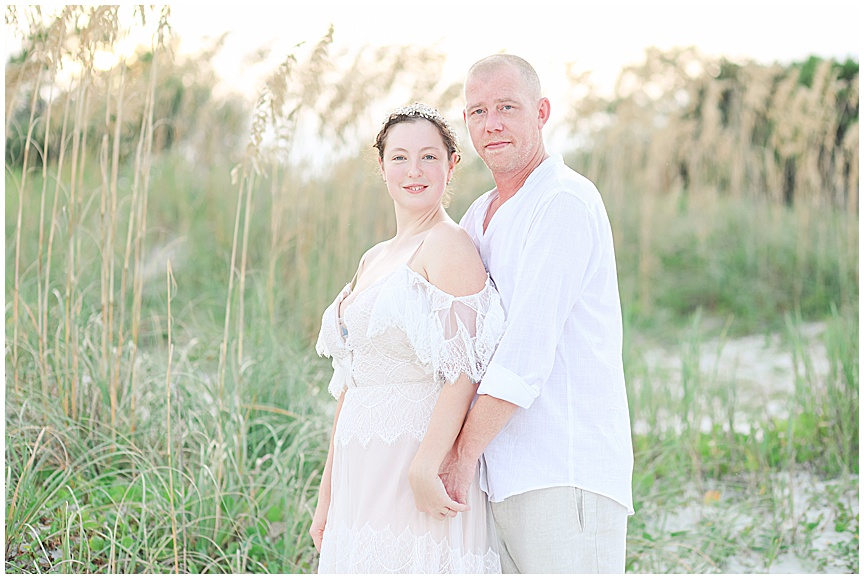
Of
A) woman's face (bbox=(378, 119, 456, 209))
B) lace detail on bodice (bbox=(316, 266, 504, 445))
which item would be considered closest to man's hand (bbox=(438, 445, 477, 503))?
lace detail on bodice (bbox=(316, 266, 504, 445))

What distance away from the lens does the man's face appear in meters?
2.15

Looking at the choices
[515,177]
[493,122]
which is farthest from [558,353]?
[493,122]

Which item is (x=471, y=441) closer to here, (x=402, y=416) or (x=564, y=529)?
(x=402, y=416)

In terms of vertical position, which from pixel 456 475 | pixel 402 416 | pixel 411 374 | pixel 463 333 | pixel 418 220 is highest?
pixel 418 220

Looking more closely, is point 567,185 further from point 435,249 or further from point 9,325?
point 9,325

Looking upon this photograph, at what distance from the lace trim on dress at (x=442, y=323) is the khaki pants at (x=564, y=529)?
338 mm

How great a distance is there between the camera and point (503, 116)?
2.15 meters

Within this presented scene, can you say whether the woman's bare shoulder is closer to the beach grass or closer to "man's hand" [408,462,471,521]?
"man's hand" [408,462,471,521]

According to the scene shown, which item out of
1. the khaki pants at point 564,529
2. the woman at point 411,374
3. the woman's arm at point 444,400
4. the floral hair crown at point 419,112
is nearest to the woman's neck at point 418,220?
the woman at point 411,374

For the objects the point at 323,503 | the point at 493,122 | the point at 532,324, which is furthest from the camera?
the point at 323,503

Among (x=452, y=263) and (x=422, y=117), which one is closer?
(x=452, y=263)

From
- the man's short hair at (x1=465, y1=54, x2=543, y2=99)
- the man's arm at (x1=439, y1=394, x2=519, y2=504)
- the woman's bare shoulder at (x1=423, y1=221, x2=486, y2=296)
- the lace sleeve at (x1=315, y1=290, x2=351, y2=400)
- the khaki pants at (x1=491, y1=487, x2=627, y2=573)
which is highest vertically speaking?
the man's short hair at (x1=465, y1=54, x2=543, y2=99)

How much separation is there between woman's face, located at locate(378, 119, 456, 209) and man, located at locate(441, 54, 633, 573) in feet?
0.71

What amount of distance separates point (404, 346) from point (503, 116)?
25.4 inches
